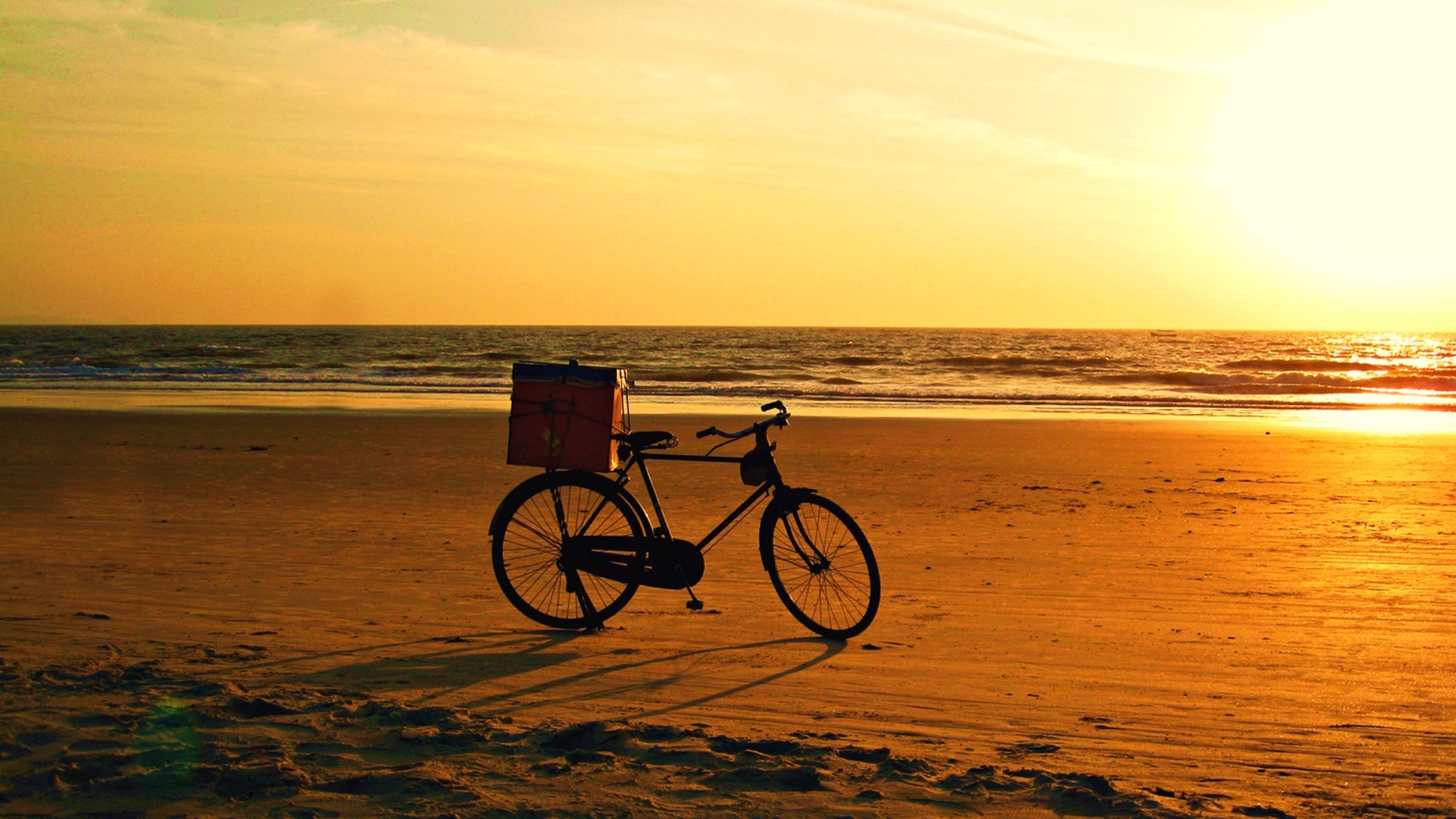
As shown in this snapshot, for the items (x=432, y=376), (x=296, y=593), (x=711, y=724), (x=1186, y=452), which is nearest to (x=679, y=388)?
(x=432, y=376)

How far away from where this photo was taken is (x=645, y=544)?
207 inches

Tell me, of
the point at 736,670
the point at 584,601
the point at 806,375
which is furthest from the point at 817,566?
the point at 806,375

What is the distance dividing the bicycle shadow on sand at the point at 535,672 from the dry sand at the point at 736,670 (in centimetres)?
2

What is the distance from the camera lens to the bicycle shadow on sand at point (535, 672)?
4.16 meters

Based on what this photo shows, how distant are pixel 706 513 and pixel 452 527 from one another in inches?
85.9

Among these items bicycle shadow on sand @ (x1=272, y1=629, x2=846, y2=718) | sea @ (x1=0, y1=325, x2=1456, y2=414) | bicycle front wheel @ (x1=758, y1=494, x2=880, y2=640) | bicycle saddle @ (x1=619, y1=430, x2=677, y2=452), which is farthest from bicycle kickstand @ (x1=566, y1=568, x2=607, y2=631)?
sea @ (x1=0, y1=325, x2=1456, y2=414)

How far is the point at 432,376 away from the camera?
36125mm

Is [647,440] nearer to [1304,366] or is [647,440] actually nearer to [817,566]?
[817,566]

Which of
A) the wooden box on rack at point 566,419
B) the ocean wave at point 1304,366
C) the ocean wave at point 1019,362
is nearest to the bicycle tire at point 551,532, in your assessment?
the wooden box on rack at point 566,419

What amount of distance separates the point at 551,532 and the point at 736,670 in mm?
1479

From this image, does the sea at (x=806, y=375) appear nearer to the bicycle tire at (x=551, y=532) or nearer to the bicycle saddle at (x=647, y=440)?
the bicycle tire at (x=551, y=532)

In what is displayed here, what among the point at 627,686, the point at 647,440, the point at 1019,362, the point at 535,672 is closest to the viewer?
the point at 627,686

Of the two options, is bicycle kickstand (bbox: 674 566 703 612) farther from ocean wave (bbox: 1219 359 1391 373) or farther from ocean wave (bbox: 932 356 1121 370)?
ocean wave (bbox: 1219 359 1391 373)

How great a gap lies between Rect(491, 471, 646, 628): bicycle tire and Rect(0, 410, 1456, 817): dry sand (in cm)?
16
